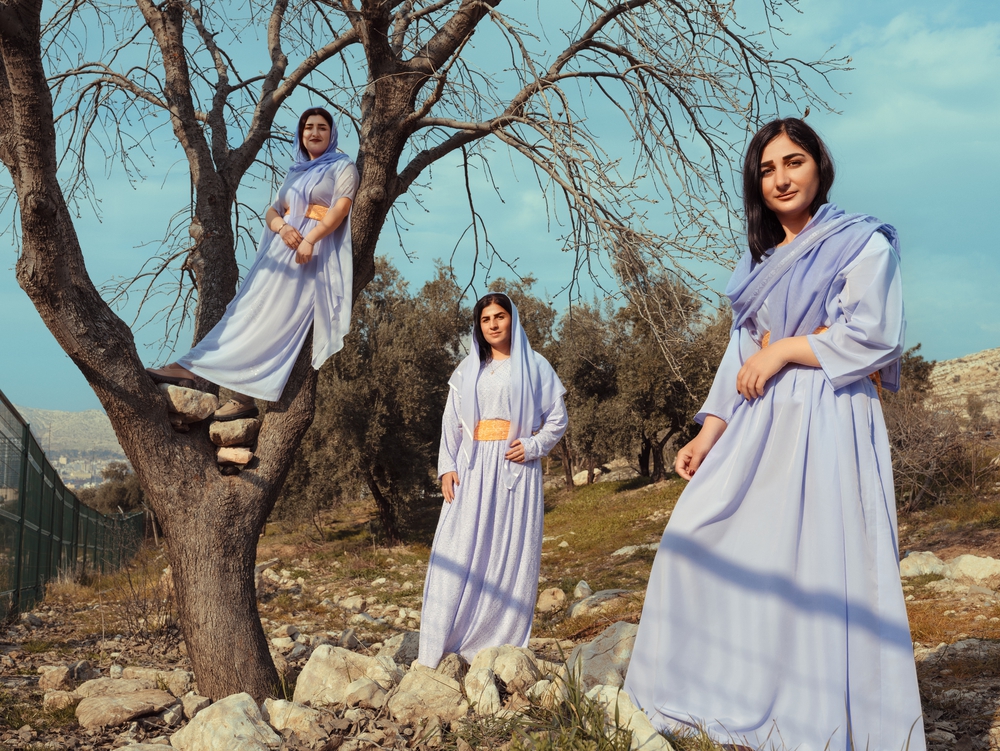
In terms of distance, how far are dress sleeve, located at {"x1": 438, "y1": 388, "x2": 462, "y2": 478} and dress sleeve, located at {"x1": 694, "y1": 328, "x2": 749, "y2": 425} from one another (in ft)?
6.19

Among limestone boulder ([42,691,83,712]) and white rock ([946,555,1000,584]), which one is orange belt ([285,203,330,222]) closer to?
limestone boulder ([42,691,83,712])

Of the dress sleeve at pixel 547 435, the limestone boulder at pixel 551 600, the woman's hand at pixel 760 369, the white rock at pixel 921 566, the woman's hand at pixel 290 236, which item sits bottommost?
the limestone boulder at pixel 551 600

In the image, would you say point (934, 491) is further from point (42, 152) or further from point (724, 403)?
point (42, 152)

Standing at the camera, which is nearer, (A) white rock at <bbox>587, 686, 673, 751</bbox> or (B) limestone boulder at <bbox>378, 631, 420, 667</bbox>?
(A) white rock at <bbox>587, 686, 673, 751</bbox>

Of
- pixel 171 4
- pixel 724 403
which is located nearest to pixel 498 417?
pixel 724 403

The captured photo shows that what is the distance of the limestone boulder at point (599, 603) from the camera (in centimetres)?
633

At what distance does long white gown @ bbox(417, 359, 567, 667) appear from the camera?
3893mm

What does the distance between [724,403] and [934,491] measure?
10.9m

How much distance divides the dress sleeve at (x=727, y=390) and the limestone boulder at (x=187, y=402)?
231 cm

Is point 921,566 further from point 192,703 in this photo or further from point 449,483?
point 192,703

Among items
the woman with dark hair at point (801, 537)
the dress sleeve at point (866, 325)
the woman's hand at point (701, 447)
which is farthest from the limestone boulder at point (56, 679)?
the dress sleeve at point (866, 325)

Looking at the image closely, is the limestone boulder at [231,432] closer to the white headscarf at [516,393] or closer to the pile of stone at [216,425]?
the pile of stone at [216,425]

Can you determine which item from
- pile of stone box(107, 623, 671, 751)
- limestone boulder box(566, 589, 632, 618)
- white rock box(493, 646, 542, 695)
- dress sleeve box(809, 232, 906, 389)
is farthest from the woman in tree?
limestone boulder box(566, 589, 632, 618)

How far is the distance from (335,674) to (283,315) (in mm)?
1827
